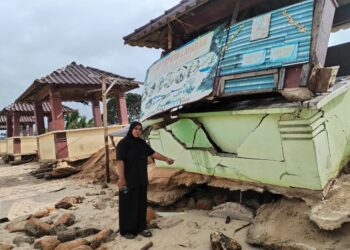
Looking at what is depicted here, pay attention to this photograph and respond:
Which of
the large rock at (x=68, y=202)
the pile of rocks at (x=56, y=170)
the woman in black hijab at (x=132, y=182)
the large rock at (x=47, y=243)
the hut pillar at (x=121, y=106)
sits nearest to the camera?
the large rock at (x=47, y=243)

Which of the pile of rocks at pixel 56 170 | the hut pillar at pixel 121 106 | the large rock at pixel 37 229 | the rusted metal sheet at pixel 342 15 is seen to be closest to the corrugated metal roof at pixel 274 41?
the rusted metal sheet at pixel 342 15

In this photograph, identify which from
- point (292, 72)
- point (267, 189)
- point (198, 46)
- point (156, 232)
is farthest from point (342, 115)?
point (156, 232)

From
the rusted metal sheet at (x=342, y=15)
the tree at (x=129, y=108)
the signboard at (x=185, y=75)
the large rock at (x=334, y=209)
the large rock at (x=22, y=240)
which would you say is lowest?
the large rock at (x=22, y=240)

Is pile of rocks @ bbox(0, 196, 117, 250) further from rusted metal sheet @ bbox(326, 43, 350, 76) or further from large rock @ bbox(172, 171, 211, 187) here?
rusted metal sheet @ bbox(326, 43, 350, 76)

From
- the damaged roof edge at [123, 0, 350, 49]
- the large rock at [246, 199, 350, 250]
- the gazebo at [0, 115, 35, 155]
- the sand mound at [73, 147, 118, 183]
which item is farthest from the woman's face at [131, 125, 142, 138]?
the gazebo at [0, 115, 35, 155]

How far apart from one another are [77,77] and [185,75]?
28.6 feet

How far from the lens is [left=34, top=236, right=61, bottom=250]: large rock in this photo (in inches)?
177

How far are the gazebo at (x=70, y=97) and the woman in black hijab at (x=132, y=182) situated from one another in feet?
22.6

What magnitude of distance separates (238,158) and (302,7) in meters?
2.42

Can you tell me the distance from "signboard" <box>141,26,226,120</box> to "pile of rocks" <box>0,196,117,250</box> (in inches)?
95.5

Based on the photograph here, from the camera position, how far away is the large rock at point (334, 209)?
3.41 meters

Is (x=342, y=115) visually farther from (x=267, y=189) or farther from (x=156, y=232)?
(x=156, y=232)

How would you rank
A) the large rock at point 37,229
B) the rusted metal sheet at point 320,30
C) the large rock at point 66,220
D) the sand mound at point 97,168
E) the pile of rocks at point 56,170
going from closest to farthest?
the rusted metal sheet at point 320,30, the large rock at point 37,229, the large rock at point 66,220, the sand mound at point 97,168, the pile of rocks at point 56,170

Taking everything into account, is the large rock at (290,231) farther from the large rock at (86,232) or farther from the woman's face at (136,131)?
the large rock at (86,232)
